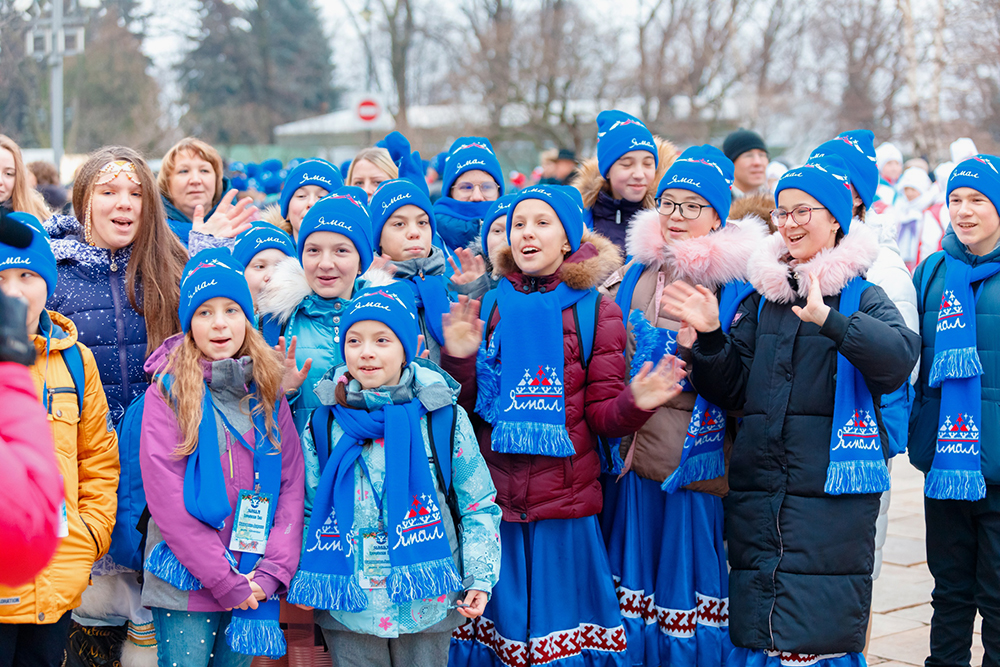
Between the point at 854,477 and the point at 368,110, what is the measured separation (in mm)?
11957

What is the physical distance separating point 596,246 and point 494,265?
0.47 m

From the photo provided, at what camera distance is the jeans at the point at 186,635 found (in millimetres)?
3408

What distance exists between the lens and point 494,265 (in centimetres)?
436

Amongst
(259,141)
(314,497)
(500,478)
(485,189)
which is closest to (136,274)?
(314,497)

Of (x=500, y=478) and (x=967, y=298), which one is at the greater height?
(x=967, y=298)

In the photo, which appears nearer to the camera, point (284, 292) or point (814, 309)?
point (814, 309)

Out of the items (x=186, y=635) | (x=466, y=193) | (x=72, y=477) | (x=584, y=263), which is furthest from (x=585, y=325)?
(x=72, y=477)

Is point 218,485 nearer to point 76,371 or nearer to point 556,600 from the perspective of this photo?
point 76,371

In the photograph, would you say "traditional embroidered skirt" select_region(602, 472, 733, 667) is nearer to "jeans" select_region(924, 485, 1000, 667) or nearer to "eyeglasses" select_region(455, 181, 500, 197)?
"jeans" select_region(924, 485, 1000, 667)

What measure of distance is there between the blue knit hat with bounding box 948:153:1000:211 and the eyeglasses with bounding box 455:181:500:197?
8.11 feet

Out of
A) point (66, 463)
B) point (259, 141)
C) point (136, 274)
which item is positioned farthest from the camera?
point (259, 141)

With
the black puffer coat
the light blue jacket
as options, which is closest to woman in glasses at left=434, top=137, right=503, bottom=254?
the light blue jacket

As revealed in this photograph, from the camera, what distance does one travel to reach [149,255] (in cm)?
409

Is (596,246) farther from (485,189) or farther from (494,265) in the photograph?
(485,189)
